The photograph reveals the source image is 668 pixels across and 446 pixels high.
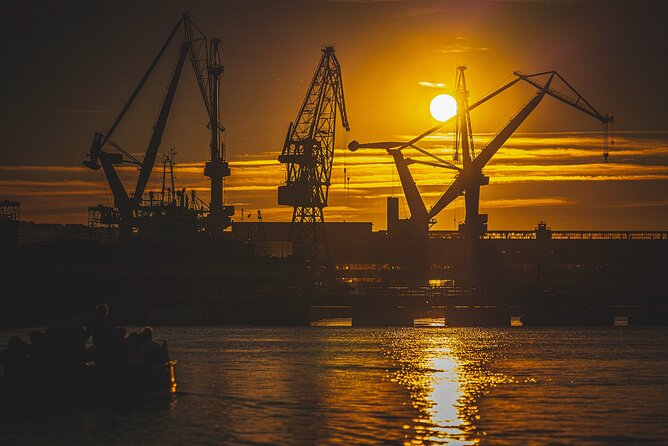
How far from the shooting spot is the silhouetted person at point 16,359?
44.1m

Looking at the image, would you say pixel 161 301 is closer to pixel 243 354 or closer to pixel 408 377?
pixel 243 354

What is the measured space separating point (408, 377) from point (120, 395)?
22.1 m

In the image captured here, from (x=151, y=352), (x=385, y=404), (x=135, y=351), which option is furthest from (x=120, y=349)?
(x=385, y=404)

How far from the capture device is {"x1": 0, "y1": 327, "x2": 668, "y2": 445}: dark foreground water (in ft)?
127

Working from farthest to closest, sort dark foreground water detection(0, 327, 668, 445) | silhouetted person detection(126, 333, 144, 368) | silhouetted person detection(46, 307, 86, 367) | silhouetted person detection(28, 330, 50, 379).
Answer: silhouetted person detection(126, 333, 144, 368) < silhouetted person detection(28, 330, 50, 379) < silhouetted person detection(46, 307, 86, 367) < dark foreground water detection(0, 327, 668, 445)

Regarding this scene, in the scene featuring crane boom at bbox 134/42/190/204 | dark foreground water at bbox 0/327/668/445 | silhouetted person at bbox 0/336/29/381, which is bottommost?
dark foreground water at bbox 0/327/668/445

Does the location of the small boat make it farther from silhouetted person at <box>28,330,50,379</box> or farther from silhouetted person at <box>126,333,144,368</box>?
silhouetted person at <box>126,333,144,368</box>

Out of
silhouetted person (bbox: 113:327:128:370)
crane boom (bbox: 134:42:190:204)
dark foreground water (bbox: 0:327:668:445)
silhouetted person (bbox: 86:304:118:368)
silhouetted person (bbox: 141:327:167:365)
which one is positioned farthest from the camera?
crane boom (bbox: 134:42:190:204)

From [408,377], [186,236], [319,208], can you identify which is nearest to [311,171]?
[319,208]

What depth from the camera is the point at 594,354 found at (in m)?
89.8

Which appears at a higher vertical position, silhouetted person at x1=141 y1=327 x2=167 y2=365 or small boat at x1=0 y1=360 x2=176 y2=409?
silhouetted person at x1=141 y1=327 x2=167 y2=365

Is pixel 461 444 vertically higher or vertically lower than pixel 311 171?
lower

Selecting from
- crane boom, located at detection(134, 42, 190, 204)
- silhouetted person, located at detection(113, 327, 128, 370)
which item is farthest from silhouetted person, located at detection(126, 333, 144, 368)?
crane boom, located at detection(134, 42, 190, 204)

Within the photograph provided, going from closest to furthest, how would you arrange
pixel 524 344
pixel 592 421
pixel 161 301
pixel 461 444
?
pixel 461 444 → pixel 592 421 → pixel 524 344 → pixel 161 301
